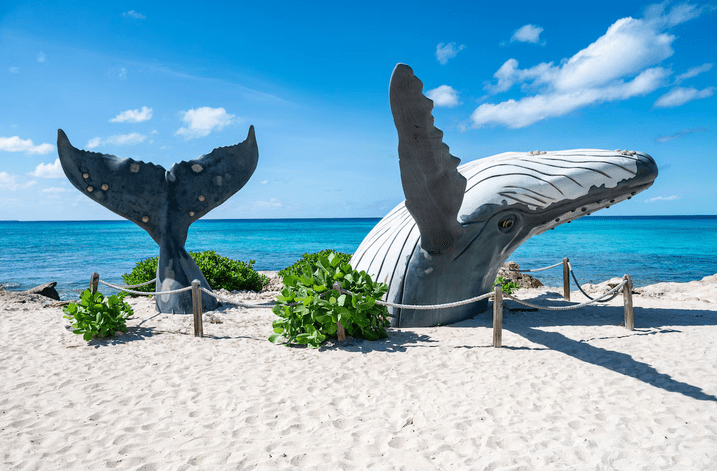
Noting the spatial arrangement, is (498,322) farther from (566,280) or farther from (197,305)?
(566,280)

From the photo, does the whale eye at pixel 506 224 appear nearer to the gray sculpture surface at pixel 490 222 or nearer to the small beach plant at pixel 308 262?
the gray sculpture surface at pixel 490 222

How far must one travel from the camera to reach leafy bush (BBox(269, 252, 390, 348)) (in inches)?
190

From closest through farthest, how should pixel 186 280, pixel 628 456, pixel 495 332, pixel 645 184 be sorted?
pixel 628 456, pixel 495 332, pixel 645 184, pixel 186 280

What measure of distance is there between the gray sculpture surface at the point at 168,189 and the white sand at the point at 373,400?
146cm

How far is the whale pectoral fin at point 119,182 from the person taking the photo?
662cm

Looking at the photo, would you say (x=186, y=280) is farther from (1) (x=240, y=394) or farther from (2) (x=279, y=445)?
(2) (x=279, y=445)

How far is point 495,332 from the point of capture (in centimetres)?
482

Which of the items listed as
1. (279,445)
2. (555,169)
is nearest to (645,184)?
(555,169)

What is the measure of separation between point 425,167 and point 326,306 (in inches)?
76.4

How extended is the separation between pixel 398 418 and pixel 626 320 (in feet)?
13.1

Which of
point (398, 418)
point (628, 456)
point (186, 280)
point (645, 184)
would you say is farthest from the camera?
point (186, 280)

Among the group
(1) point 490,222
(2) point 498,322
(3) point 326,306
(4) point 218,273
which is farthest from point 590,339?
(4) point 218,273

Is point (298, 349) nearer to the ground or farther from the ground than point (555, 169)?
nearer to the ground

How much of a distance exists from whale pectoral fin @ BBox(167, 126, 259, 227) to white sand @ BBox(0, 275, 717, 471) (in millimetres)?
2386
